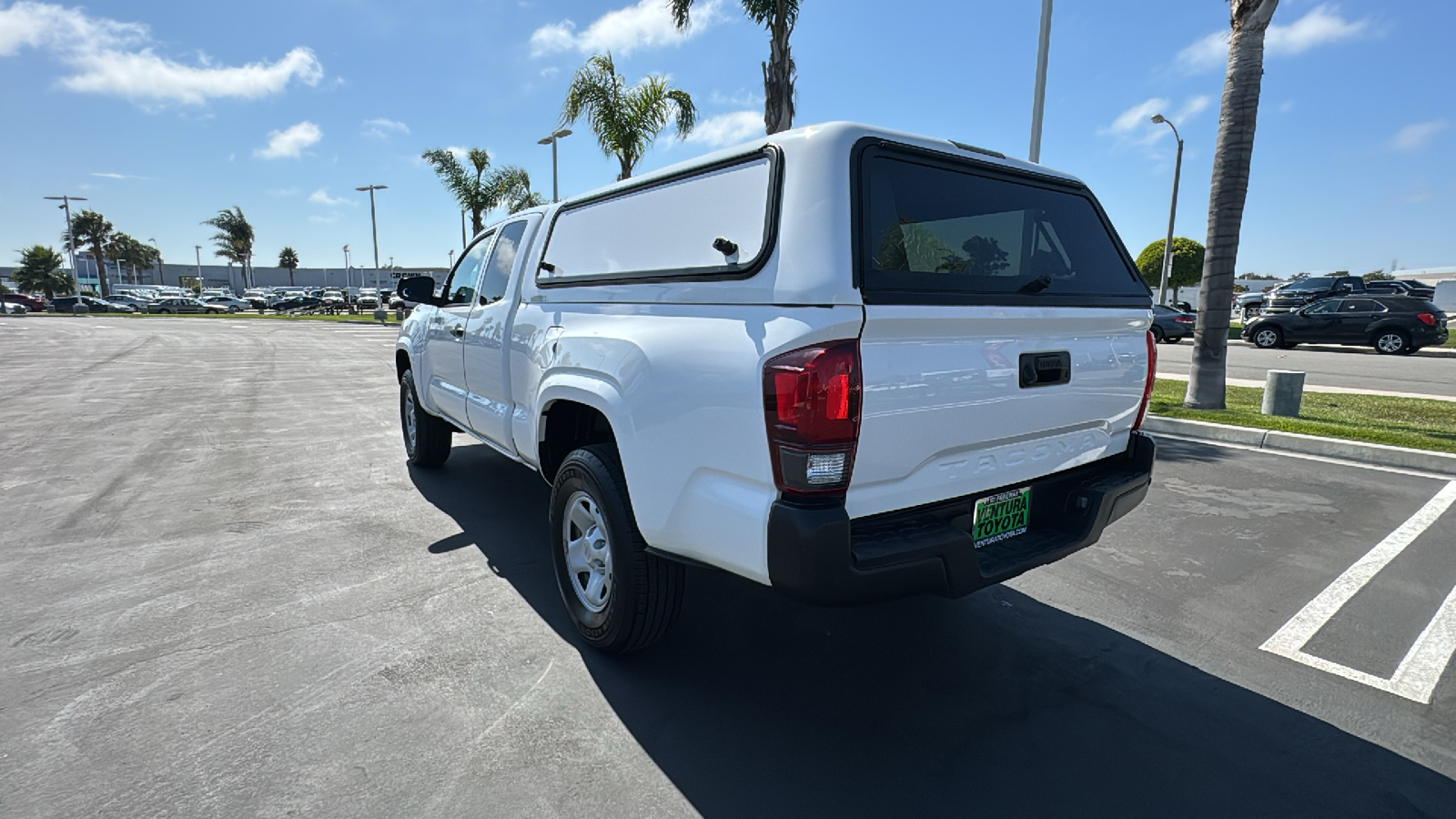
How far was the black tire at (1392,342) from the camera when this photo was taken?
698 inches

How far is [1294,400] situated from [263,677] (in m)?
9.90

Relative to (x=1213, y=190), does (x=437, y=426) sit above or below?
below

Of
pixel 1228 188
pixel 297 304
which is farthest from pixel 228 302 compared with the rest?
pixel 1228 188

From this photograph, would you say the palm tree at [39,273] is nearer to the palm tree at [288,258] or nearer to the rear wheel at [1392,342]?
the palm tree at [288,258]

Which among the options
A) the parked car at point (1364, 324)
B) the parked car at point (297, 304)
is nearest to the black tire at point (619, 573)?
the parked car at point (1364, 324)

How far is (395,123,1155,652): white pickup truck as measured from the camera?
2266mm

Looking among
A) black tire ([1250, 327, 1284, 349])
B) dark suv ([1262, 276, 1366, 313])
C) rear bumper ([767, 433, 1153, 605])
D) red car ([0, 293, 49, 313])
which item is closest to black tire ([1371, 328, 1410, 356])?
black tire ([1250, 327, 1284, 349])

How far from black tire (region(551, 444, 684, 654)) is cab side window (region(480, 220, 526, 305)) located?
166 centimetres

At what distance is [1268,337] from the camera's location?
66.8ft

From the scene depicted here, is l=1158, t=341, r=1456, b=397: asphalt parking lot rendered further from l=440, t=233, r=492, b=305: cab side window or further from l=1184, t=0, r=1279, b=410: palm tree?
→ l=440, t=233, r=492, b=305: cab side window

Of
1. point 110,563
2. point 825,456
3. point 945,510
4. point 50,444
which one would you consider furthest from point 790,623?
point 50,444

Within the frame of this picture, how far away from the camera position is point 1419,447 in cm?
659

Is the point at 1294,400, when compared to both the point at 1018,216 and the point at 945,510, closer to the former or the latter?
the point at 1018,216

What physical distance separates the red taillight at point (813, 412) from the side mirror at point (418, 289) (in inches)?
151
